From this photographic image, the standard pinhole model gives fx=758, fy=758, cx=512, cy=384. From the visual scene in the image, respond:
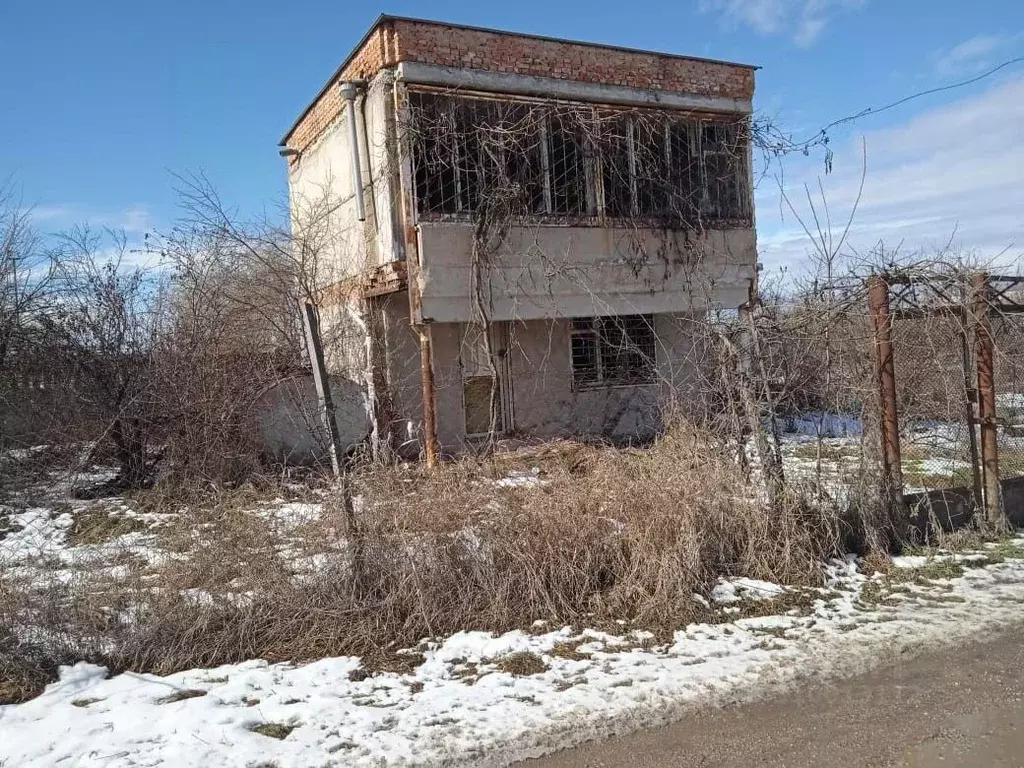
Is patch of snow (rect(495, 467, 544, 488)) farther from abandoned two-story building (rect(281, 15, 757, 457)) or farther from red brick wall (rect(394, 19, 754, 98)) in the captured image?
red brick wall (rect(394, 19, 754, 98))

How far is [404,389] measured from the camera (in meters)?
11.7

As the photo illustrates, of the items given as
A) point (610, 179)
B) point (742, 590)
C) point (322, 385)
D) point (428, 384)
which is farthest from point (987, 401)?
point (610, 179)

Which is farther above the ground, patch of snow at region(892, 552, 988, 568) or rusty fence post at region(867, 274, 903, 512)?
rusty fence post at region(867, 274, 903, 512)

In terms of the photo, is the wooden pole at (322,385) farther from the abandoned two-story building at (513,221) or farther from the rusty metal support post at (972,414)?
the rusty metal support post at (972,414)

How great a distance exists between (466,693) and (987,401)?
5.19m

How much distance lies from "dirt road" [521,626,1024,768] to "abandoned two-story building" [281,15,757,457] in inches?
234

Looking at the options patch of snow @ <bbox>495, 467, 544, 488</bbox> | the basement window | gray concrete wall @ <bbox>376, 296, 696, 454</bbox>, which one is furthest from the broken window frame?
patch of snow @ <bbox>495, 467, 544, 488</bbox>

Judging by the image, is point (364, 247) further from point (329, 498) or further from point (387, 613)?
point (387, 613)

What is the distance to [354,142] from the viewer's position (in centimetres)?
1123

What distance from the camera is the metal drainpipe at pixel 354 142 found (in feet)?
36.2

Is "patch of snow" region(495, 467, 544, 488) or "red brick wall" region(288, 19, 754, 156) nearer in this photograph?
"patch of snow" region(495, 467, 544, 488)

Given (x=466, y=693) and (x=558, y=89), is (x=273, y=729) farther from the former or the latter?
(x=558, y=89)

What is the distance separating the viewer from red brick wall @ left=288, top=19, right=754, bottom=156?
10414 millimetres

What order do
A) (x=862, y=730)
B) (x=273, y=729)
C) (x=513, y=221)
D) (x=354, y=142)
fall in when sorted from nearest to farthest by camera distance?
(x=862, y=730) < (x=273, y=729) < (x=513, y=221) < (x=354, y=142)
